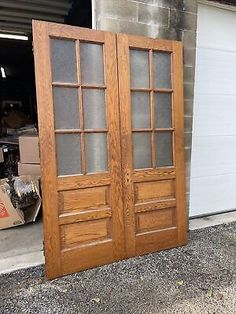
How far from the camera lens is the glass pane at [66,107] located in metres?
2.41

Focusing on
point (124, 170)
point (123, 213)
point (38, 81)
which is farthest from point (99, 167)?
point (38, 81)

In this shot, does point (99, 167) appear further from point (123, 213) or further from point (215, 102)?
point (215, 102)

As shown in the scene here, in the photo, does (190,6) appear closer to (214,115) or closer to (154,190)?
(214,115)

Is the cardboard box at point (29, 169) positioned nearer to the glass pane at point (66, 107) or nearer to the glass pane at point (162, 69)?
the glass pane at point (66, 107)

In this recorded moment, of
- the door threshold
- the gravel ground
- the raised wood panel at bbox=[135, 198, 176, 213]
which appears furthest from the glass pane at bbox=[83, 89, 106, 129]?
the door threshold

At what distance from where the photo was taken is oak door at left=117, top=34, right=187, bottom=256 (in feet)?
8.79

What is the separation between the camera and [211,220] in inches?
148

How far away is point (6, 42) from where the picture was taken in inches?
245

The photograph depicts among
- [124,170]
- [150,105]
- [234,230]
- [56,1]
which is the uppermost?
[56,1]

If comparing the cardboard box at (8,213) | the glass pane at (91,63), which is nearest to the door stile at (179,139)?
the glass pane at (91,63)

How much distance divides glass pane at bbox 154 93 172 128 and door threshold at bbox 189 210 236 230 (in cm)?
137

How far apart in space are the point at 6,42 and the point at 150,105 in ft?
15.5

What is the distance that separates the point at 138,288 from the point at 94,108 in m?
1.51

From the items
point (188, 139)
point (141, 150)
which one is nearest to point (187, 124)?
point (188, 139)
